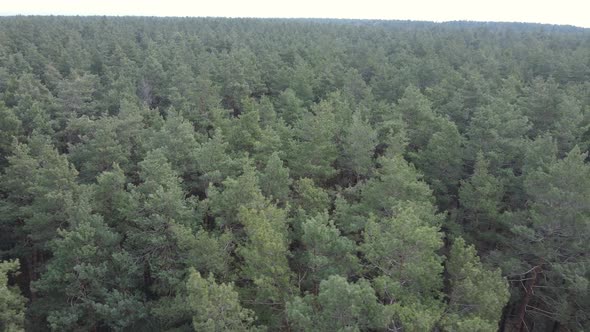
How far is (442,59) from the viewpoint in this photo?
57.4 metres

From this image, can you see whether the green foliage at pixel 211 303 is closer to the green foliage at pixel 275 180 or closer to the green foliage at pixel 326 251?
the green foliage at pixel 326 251

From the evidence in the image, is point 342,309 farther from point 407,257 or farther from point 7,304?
point 7,304

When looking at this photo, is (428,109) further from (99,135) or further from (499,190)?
(99,135)

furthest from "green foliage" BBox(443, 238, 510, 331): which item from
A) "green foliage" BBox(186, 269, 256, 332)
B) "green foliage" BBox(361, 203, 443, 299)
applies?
"green foliage" BBox(186, 269, 256, 332)

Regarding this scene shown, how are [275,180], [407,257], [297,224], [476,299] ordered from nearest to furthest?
[476,299]
[407,257]
[297,224]
[275,180]

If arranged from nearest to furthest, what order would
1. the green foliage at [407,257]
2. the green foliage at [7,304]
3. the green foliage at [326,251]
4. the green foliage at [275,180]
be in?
the green foliage at [407,257] → the green foliage at [7,304] → the green foliage at [326,251] → the green foliage at [275,180]

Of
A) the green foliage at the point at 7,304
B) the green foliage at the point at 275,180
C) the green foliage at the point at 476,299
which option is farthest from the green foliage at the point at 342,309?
the green foliage at the point at 7,304

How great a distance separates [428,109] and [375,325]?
21.0 meters

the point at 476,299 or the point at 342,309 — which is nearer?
the point at 342,309

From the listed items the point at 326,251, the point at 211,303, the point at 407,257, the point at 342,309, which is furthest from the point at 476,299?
the point at 211,303

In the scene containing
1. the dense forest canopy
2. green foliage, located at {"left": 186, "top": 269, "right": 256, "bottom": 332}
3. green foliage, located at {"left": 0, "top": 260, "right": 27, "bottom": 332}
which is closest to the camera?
green foliage, located at {"left": 186, "top": 269, "right": 256, "bottom": 332}

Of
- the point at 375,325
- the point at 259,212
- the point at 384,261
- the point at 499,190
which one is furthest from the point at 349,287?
the point at 499,190

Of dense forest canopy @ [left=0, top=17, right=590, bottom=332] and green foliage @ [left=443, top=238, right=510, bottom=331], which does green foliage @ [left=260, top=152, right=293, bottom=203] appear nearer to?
dense forest canopy @ [left=0, top=17, right=590, bottom=332]

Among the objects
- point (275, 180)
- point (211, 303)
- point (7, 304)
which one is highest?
point (275, 180)
